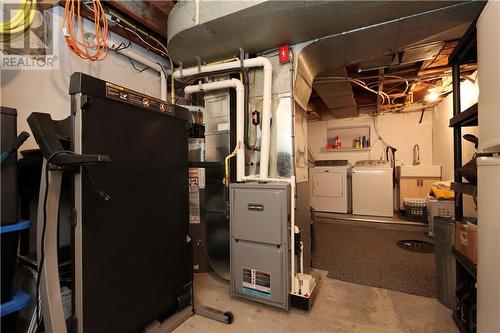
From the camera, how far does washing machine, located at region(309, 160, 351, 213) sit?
4652mm

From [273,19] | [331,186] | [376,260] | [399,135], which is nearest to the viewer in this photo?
[273,19]

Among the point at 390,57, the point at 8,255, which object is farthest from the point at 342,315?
the point at 390,57

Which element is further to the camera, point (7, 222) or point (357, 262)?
point (357, 262)

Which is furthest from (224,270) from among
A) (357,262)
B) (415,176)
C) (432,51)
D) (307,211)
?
(415,176)

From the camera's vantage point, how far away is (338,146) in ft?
18.0

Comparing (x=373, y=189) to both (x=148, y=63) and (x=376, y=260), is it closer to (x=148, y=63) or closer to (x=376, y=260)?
(x=376, y=260)

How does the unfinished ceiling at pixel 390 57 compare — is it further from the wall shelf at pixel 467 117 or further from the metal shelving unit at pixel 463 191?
the wall shelf at pixel 467 117

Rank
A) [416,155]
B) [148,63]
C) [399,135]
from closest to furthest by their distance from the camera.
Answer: [148,63]
[416,155]
[399,135]

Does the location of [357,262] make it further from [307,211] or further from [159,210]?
[159,210]

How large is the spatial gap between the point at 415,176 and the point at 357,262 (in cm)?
277

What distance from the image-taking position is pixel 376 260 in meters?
2.67

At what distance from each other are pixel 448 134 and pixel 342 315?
3763 millimetres

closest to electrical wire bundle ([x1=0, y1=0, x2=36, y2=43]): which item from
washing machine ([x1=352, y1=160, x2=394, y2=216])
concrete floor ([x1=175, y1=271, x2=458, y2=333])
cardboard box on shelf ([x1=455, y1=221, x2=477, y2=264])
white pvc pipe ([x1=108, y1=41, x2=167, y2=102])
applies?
white pvc pipe ([x1=108, y1=41, x2=167, y2=102])

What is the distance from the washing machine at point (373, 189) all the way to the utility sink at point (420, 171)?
0.33m
